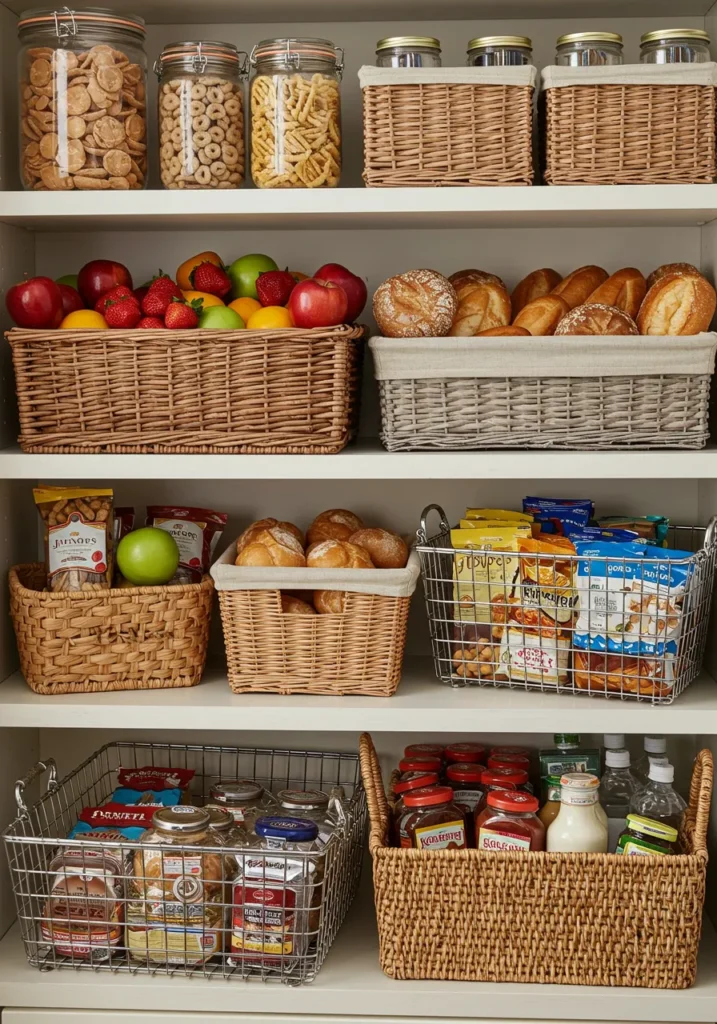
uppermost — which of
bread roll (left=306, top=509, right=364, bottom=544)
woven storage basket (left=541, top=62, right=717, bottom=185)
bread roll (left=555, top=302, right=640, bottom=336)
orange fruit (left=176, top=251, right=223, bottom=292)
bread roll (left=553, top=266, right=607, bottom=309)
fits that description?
woven storage basket (left=541, top=62, right=717, bottom=185)

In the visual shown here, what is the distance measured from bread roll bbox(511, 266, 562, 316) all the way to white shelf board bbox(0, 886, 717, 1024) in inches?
41.7

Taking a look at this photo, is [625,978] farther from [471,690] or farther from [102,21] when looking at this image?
[102,21]

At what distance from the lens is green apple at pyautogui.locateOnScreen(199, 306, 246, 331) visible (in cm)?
172

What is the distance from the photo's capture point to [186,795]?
76.7 inches

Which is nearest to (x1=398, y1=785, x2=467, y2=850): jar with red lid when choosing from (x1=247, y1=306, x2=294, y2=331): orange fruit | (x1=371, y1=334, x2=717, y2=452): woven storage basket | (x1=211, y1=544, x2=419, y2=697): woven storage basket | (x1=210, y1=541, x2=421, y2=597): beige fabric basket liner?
(x1=211, y1=544, x2=419, y2=697): woven storage basket

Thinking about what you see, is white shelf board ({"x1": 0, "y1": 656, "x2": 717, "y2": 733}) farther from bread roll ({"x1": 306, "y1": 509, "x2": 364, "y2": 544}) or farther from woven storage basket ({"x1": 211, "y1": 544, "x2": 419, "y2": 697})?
bread roll ({"x1": 306, "y1": 509, "x2": 364, "y2": 544})

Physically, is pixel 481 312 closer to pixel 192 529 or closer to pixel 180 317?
pixel 180 317

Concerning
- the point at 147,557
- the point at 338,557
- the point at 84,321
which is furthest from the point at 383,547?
the point at 84,321

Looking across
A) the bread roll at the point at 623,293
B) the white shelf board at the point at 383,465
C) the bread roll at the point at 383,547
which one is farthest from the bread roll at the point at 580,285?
the bread roll at the point at 383,547

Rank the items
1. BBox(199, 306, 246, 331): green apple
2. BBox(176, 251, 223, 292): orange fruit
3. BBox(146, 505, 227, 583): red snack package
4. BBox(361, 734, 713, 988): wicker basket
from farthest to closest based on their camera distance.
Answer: BBox(146, 505, 227, 583): red snack package → BBox(176, 251, 223, 292): orange fruit → BBox(199, 306, 246, 331): green apple → BBox(361, 734, 713, 988): wicker basket

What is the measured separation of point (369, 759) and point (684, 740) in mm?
622

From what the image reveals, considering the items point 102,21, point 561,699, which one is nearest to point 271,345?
point 102,21

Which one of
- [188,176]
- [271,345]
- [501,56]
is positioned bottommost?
[271,345]

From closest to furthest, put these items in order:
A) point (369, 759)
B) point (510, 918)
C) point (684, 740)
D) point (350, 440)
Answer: point (510, 918) → point (369, 759) → point (350, 440) → point (684, 740)
